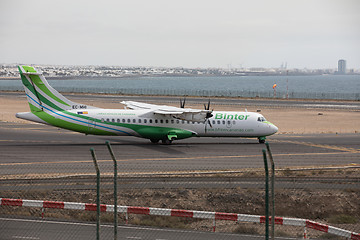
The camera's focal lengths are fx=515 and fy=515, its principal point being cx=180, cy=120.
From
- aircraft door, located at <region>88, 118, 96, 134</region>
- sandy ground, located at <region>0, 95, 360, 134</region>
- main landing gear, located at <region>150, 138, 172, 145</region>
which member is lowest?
sandy ground, located at <region>0, 95, 360, 134</region>

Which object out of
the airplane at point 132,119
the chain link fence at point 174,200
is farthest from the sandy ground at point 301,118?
the chain link fence at point 174,200

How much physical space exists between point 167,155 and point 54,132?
1750 centimetres

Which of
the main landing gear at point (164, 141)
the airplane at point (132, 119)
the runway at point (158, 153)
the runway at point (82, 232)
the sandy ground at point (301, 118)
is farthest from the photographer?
the sandy ground at point (301, 118)

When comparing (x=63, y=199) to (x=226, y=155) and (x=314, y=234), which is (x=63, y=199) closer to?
(x=314, y=234)

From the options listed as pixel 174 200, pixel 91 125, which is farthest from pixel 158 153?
pixel 174 200

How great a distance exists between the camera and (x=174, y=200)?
82.5 ft

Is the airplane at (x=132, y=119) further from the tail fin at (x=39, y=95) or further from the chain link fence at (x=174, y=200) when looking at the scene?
the chain link fence at (x=174, y=200)

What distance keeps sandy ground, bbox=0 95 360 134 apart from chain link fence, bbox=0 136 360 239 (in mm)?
29106

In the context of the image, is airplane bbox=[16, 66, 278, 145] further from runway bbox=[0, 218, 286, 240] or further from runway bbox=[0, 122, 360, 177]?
runway bbox=[0, 218, 286, 240]

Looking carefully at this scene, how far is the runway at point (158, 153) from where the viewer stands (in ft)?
106

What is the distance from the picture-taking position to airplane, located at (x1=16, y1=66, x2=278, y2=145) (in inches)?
1622

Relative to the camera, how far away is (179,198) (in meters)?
25.3

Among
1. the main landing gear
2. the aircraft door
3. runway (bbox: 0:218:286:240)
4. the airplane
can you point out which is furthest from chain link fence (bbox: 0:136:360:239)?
the main landing gear

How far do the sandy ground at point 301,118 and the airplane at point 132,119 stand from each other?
1370 centimetres
